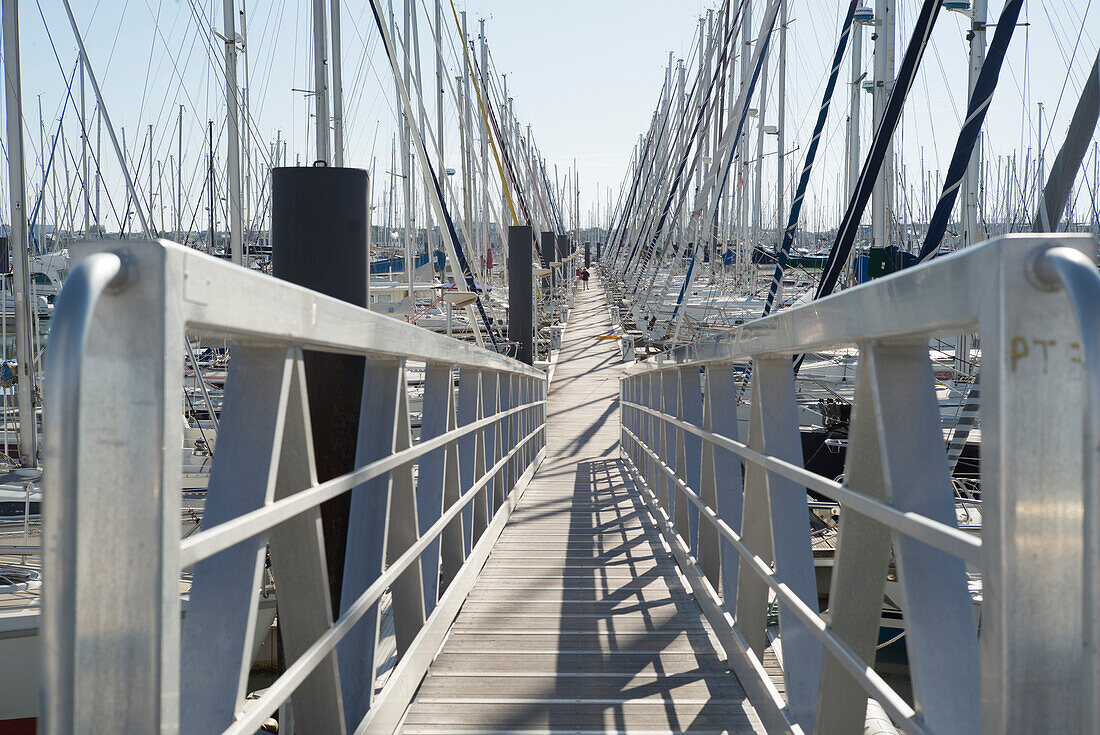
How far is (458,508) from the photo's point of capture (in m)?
4.14

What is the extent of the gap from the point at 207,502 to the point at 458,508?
251 centimetres

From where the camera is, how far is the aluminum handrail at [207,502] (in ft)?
3.85

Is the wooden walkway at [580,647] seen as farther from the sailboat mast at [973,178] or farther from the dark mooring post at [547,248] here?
the dark mooring post at [547,248]

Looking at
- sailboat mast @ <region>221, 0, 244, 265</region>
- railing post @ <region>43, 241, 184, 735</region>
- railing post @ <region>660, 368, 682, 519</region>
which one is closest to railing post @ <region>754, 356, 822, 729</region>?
railing post @ <region>43, 241, 184, 735</region>

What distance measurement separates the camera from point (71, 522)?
1161 millimetres

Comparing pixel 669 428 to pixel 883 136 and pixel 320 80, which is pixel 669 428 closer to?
pixel 883 136

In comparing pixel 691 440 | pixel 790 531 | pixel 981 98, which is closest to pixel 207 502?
pixel 790 531

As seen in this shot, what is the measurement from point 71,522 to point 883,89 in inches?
466

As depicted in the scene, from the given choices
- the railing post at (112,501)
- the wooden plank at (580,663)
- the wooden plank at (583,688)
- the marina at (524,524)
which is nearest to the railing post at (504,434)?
the marina at (524,524)

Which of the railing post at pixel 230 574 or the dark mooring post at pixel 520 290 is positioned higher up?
the dark mooring post at pixel 520 290

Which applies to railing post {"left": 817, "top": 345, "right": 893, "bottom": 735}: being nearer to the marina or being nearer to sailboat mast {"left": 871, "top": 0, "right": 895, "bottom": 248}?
the marina

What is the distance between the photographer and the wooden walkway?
10.7 feet

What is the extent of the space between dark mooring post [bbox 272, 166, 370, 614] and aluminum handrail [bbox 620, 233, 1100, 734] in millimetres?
1420


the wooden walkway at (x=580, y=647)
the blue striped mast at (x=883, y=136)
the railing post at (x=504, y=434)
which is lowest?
the wooden walkway at (x=580, y=647)
